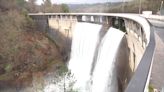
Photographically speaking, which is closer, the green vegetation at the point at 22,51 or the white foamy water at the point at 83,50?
the white foamy water at the point at 83,50

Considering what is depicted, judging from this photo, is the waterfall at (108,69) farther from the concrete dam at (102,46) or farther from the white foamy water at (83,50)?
→ the white foamy water at (83,50)

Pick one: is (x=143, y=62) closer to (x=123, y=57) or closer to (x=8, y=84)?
(x=123, y=57)

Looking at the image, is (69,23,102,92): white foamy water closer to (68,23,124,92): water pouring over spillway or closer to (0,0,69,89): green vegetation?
(68,23,124,92): water pouring over spillway

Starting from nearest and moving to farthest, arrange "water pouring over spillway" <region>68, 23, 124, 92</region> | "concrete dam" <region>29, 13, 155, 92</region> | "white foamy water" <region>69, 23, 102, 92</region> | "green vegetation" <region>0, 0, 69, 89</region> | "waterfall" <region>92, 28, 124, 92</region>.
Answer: "concrete dam" <region>29, 13, 155, 92</region>, "waterfall" <region>92, 28, 124, 92</region>, "water pouring over spillway" <region>68, 23, 124, 92</region>, "white foamy water" <region>69, 23, 102, 92</region>, "green vegetation" <region>0, 0, 69, 89</region>

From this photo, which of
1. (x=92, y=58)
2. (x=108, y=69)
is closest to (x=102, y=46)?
(x=92, y=58)

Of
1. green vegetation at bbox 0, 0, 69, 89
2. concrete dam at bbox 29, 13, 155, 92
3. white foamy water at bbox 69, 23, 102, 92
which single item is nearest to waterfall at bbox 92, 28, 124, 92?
concrete dam at bbox 29, 13, 155, 92

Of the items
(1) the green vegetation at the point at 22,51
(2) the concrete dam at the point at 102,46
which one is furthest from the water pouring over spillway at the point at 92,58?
(1) the green vegetation at the point at 22,51

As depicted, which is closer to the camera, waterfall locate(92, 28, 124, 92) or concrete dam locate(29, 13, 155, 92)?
concrete dam locate(29, 13, 155, 92)
